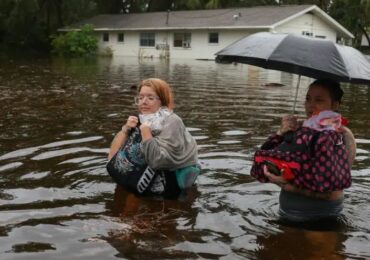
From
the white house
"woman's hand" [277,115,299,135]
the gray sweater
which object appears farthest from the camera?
the white house

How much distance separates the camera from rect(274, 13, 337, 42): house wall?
37287mm

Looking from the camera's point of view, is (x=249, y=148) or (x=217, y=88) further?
(x=217, y=88)

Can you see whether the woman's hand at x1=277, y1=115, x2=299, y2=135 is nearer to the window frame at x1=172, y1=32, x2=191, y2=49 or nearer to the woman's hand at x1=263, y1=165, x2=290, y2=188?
the woman's hand at x1=263, y1=165, x2=290, y2=188

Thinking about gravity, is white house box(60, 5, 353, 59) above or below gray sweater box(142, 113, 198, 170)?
above

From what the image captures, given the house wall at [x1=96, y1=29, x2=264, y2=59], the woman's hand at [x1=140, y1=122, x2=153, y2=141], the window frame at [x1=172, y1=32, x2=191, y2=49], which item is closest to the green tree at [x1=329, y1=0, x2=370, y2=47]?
the house wall at [x1=96, y1=29, x2=264, y2=59]

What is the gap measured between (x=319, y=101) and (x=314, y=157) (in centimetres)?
46

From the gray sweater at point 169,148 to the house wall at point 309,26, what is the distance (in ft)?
105

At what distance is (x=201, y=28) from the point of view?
38.7 meters

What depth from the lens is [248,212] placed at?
16.8ft

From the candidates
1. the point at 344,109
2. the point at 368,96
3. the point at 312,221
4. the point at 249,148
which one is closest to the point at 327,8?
the point at 368,96

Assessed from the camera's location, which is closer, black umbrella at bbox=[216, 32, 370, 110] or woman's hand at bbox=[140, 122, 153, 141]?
black umbrella at bbox=[216, 32, 370, 110]

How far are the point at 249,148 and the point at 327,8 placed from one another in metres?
49.2

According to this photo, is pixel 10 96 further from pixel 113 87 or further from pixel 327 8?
pixel 327 8

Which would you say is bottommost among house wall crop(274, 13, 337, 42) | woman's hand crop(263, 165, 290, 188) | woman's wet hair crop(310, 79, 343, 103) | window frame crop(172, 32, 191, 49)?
woman's hand crop(263, 165, 290, 188)
